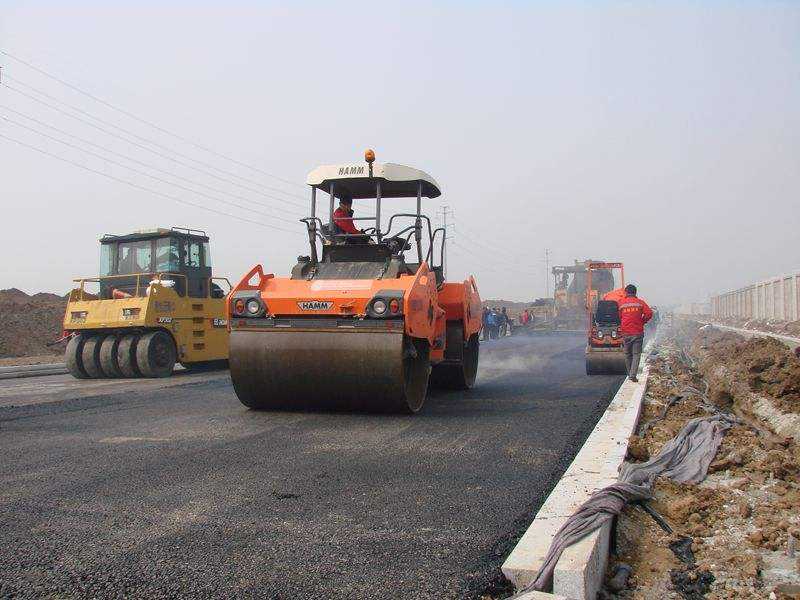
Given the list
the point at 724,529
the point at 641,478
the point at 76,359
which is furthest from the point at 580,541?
the point at 76,359

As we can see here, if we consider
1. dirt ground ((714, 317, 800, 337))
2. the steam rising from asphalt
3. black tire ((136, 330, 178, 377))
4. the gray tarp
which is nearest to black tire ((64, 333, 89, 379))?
black tire ((136, 330, 178, 377))

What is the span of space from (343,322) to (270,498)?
8.63 ft

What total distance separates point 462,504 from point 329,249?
4.30 metres

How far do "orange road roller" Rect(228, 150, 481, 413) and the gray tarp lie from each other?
93.4 inches

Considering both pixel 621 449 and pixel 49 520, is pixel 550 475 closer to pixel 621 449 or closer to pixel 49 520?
pixel 621 449

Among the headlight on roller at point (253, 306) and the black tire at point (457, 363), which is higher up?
the headlight on roller at point (253, 306)

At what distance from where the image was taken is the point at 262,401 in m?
6.88

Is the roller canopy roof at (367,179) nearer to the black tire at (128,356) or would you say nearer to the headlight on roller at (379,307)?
the headlight on roller at (379,307)

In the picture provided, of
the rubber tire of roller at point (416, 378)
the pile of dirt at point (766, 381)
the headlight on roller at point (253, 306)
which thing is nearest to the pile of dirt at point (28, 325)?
the headlight on roller at point (253, 306)

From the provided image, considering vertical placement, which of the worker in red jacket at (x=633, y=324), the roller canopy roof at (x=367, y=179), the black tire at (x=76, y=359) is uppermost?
the roller canopy roof at (x=367, y=179)

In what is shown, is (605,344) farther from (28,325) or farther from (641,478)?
(28,325)

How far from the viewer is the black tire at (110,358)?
12.5 m

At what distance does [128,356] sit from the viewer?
12.4 meters

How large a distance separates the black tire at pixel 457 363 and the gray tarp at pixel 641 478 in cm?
307
